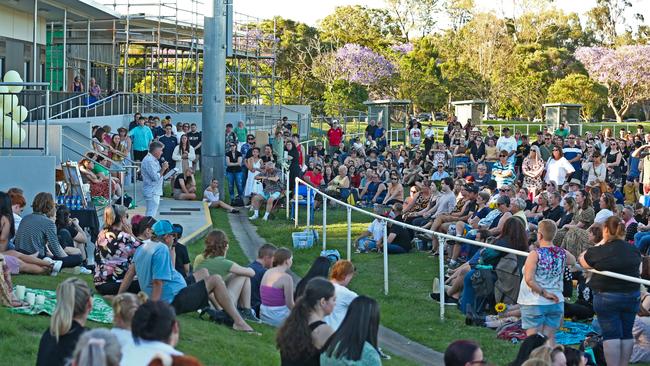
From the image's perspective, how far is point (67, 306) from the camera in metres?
7.07

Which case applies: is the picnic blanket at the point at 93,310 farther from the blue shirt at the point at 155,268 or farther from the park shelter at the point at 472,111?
the park shelter at the point at 472,111

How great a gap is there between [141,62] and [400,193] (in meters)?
38.0

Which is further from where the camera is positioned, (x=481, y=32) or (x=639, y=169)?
(x=481, y=32)

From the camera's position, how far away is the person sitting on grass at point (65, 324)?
23.0 ft

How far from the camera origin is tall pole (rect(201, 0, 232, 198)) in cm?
2805

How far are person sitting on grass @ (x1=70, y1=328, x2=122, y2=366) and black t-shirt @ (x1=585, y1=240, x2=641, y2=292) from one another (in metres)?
5.88

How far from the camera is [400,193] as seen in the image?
82.2ft

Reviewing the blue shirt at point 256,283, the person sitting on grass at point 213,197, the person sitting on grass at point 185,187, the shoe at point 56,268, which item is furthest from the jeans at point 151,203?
the blue shirt at point 256,283

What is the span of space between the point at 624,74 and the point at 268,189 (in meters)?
45.5

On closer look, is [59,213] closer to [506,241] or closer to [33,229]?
[33,229]

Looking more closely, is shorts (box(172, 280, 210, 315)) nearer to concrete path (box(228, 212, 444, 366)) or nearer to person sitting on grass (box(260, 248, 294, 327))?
person sitting on grass (box(260, 248, 294, 327))

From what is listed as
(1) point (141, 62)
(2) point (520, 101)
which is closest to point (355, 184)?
(1) point (141, 62)

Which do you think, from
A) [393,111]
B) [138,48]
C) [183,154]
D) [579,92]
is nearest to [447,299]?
[183,154]

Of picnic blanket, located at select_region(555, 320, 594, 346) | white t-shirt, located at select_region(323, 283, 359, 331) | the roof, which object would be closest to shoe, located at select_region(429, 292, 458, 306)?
picnic blanket, located at select_region(555, 320, 594, 346)
